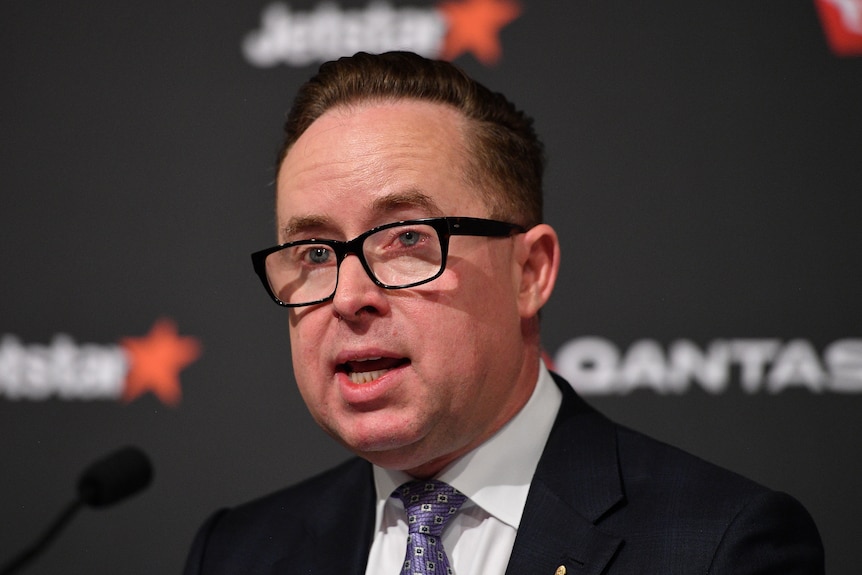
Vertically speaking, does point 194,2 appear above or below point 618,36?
above

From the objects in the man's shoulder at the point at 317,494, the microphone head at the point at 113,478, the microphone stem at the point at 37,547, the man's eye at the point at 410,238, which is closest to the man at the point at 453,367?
the man's eye at the point at 410,238

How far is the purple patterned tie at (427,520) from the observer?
5.87 feet

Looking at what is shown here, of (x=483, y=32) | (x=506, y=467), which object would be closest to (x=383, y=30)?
(x=483, y=32)

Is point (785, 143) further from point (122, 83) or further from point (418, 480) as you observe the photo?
point (122, 83)

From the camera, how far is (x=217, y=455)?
2.63 m

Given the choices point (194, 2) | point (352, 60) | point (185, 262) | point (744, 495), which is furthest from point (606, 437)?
point (194, 2)

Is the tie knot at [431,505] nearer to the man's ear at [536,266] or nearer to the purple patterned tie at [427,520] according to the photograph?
the purple patterned tie at [427,520]

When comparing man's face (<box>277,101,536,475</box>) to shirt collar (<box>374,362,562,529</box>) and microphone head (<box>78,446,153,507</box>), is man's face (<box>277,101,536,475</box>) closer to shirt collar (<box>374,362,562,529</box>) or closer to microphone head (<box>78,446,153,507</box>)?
shirt collar (<box>374,362,562,529</box>)

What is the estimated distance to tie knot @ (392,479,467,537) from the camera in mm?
1830

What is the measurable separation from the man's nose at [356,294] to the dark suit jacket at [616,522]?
45 centimetres

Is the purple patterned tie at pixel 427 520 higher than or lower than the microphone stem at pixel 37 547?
lower

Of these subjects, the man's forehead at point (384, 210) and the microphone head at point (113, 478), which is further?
the man's forehead at point (384, 210)

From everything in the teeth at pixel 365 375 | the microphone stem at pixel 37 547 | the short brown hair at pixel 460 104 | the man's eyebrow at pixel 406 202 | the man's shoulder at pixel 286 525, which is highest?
the short brown hair at pixel 460 104

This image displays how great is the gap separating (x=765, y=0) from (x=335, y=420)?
1507 millimetres
